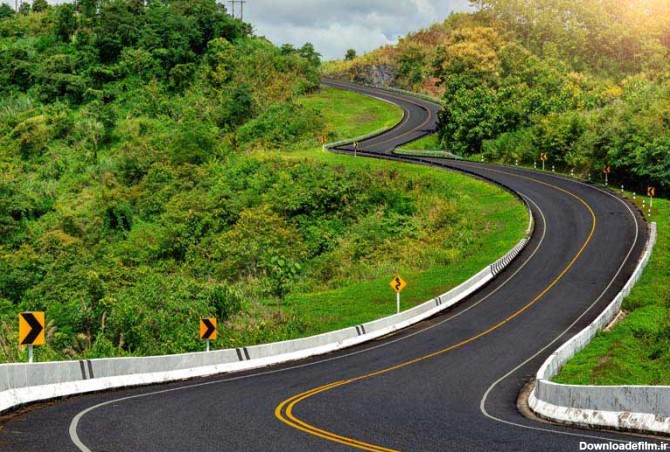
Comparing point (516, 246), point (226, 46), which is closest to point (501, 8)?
point (226, 46)

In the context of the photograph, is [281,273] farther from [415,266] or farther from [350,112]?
[350,112]

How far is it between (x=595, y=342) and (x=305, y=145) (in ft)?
185

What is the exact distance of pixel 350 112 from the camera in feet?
348

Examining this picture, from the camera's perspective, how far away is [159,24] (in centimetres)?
10538

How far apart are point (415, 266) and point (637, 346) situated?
24206mm

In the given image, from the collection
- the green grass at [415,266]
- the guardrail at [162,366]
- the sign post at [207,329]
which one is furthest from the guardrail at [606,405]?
the green grass at [415,266]

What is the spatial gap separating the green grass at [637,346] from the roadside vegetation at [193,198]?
11845mm

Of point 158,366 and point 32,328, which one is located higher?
point 32,328

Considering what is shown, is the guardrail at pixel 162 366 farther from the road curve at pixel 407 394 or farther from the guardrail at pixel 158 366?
the road curve at pixel 407 394

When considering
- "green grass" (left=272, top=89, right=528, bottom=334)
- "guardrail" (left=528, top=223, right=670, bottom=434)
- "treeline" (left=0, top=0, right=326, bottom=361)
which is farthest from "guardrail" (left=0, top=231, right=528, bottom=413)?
"guardrail" (left=528, top=223, right=670, bottom=434)

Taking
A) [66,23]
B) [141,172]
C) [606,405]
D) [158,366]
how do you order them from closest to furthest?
[606,405] < [158,366] < [141,172] < [66,23]

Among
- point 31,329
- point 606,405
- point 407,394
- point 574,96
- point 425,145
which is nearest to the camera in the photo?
point 606,405

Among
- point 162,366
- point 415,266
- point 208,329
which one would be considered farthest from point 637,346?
point 415,266

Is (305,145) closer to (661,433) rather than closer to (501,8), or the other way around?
(501,8)
